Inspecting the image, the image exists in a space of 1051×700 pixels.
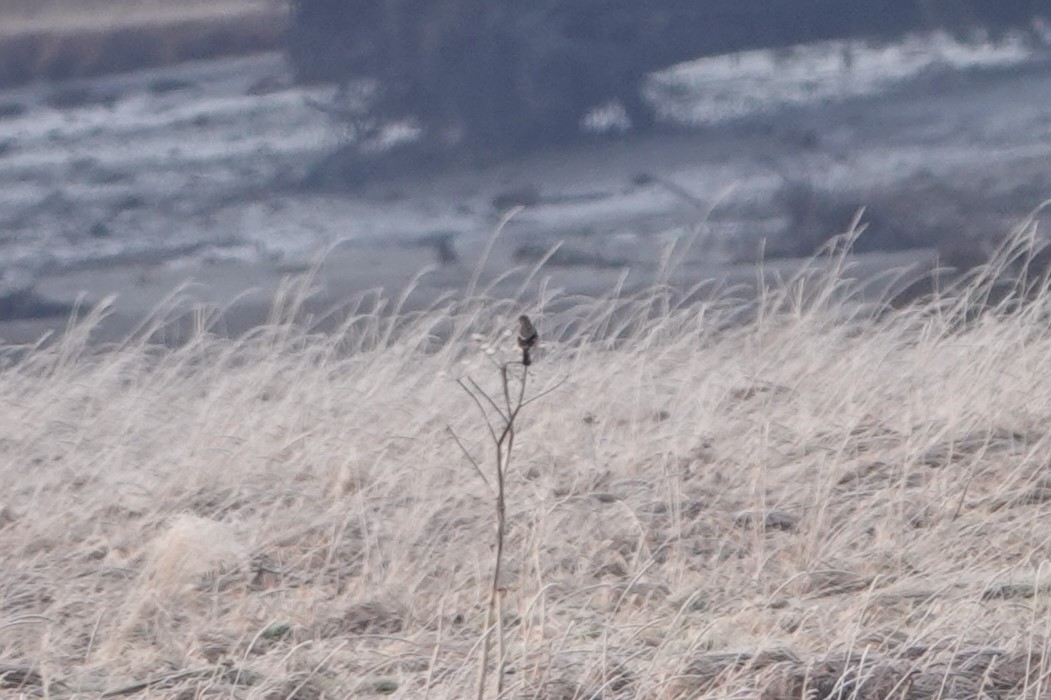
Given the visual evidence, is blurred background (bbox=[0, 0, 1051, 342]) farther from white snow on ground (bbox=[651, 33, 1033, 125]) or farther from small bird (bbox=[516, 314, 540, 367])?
small bird (bbox=[516, 314, 540, 367])

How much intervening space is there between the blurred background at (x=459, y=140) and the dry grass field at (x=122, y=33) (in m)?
0.02

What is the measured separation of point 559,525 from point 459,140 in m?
6.53

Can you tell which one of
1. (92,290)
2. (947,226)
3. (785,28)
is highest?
(785,28)

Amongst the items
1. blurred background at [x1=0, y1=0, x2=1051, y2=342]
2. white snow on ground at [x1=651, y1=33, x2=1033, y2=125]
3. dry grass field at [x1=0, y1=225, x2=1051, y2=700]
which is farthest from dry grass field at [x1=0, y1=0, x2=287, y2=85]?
dry grass field at [x1=0, y1=225, x2=1051, y2=700]

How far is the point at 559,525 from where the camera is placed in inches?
154

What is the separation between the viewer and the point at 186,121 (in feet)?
33.3

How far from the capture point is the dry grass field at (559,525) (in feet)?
8.93

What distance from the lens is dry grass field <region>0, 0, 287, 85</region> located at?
32.5 ft

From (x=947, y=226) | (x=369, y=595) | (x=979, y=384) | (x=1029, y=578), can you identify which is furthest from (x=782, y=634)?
(x=947, y=226)

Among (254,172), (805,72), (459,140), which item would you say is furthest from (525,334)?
(805,72)

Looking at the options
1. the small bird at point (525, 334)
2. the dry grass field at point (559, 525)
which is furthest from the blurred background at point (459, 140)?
the small bird at point (525, 334)

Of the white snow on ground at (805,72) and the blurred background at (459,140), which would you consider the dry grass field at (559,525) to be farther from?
the white snow on ground at (805,72)

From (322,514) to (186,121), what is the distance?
6.51 metres

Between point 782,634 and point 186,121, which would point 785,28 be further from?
point 782,634
